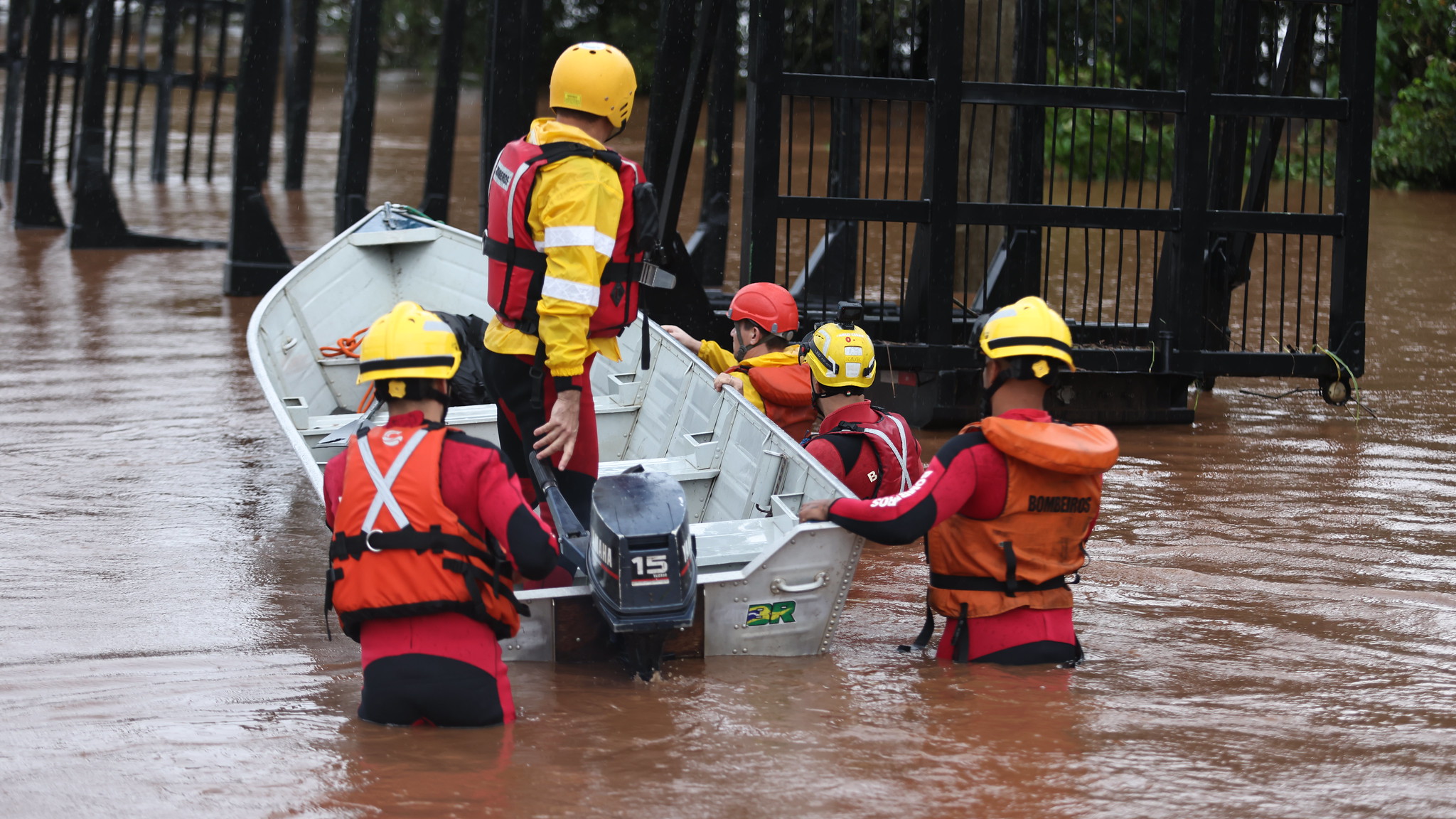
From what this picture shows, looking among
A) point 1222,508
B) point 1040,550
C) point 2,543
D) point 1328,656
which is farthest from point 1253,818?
point 2,543

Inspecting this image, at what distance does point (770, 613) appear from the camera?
4375 mm

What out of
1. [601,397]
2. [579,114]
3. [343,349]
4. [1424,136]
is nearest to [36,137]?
[343,349]

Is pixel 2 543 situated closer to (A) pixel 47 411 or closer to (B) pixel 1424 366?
(A) pixel 47 411

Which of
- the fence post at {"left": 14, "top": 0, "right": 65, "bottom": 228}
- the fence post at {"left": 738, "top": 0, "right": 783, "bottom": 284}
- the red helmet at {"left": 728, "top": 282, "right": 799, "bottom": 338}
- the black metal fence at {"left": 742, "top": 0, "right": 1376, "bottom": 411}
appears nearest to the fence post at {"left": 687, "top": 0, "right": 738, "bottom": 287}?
the black metal fence at {"left": 742, "top": 0, "right": 1376, "bottom": 411}

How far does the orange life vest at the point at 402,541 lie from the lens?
145 inches

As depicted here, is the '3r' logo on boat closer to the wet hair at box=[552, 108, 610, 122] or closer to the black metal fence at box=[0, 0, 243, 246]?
the wet hair at box=[552, 108, 610, 122]

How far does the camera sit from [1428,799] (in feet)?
11.4

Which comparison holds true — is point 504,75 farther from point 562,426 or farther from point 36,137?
point 36,137

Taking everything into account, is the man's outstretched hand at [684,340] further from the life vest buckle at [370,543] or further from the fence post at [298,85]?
the fence post at [298,85]

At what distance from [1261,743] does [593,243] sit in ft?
7.74

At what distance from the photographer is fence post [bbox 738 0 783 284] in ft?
23.9

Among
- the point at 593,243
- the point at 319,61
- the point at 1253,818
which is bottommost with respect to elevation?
the point at 1253,818

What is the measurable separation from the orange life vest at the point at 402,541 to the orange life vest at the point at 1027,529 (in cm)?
138

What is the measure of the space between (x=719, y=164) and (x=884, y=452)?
596 centimetres
